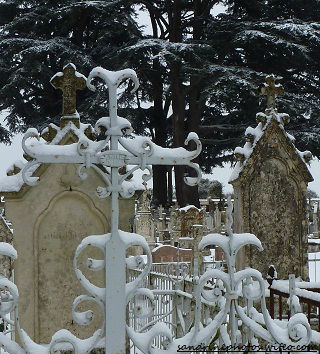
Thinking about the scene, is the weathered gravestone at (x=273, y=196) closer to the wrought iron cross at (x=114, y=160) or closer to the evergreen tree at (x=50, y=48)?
the wrought iron cross at (x=114, y=160)

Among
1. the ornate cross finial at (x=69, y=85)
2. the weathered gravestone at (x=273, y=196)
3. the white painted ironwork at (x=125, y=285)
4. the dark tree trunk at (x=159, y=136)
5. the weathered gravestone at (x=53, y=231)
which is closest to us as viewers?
the white painted ironwork at (x=125, y=285)

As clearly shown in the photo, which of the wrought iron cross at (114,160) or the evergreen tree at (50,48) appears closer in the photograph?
the wrought iron cross at (114,160)

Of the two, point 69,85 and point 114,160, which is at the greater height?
point 69,85

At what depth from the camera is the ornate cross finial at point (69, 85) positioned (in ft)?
18.5

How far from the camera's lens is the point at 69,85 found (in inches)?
226

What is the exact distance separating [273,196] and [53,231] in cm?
378

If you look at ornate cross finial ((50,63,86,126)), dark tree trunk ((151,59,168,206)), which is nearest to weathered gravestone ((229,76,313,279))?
ornate cross finial ((50,63,86,126))

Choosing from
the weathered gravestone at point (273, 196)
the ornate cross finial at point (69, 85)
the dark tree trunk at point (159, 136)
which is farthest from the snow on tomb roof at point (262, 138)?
the dark tree trunk at point (159, 136)

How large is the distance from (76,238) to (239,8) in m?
20.6

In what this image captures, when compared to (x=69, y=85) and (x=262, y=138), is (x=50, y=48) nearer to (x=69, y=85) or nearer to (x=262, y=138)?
(x=262, y=138)

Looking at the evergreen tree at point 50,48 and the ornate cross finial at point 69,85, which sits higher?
the evergreen tree at point 50,48

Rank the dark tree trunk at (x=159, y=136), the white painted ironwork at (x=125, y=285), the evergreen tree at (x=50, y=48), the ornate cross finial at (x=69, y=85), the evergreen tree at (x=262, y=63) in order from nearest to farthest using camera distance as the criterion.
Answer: the white painted ironwork at (x=125, y=285), the ornate cross finial at (x=69, y=85), the evergreen tree at (x=262, y=63), the evergreen tree at (x=50, y=48), the dark tree trunk at (x=159, y=136)

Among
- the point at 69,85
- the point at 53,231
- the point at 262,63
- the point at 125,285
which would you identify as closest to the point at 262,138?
the point at 69,85

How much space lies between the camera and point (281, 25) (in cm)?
1938
